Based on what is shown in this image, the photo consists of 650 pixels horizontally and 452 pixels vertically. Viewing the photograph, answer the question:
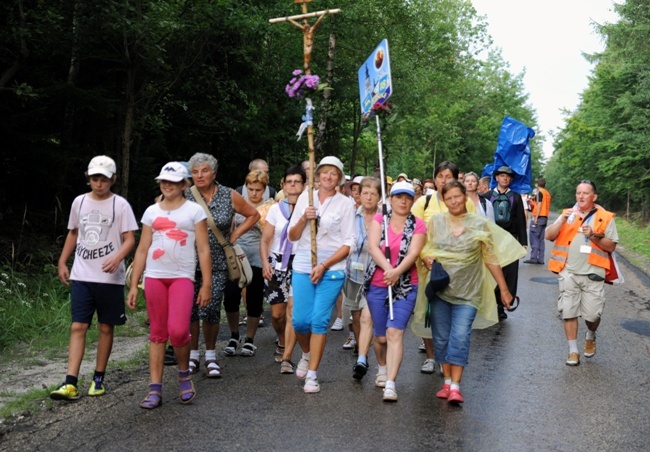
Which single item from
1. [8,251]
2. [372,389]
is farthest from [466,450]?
[8,251]

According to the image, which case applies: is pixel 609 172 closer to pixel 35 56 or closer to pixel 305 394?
pixel 35 56

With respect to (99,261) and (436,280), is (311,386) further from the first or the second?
(99,261)

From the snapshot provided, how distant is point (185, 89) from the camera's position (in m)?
18.7

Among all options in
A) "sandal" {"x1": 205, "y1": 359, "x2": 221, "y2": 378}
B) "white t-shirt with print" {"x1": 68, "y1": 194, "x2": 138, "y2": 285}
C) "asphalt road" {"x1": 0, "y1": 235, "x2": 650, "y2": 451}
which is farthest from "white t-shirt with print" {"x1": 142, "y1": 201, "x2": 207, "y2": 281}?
"sandal" {"x1": 205, "y1": 359, "x2": 221, "y2": 378}

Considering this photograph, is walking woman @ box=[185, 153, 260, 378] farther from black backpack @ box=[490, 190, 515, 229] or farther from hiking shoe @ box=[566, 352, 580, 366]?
black backpack @ box=[490, 190, 515, 229]

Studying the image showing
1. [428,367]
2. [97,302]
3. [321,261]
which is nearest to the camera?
[97,302]

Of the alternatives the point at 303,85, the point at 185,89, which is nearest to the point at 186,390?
the point at 303,85

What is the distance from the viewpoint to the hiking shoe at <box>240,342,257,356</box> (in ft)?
24.3

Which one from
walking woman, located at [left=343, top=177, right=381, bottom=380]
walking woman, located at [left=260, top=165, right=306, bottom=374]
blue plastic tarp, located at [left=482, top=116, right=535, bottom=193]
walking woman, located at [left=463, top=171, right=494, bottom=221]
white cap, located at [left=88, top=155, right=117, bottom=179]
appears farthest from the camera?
blue plastic tarp, located at [left=482, top=116, right=535, bottom=193]

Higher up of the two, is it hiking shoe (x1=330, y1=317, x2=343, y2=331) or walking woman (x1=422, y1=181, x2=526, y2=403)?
walking woman (x1=422, y1=181, x2=526, y2=403)

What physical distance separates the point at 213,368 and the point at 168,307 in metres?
1.22

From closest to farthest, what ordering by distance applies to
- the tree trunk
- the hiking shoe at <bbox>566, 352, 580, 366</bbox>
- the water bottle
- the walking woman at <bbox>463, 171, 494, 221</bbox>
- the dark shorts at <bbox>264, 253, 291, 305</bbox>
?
the dark shorts at <bbox>264, 253, 291, 305</bbox>, the hiking shoe at <bbox>566, 352, 580, 366</bbox>, the water bottle, the walking woman at <bbox>463, 171, 494, 221</bbox>, the tree trunk

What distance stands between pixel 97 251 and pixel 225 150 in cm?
1572

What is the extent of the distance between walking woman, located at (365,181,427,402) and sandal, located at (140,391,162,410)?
1834 mm
